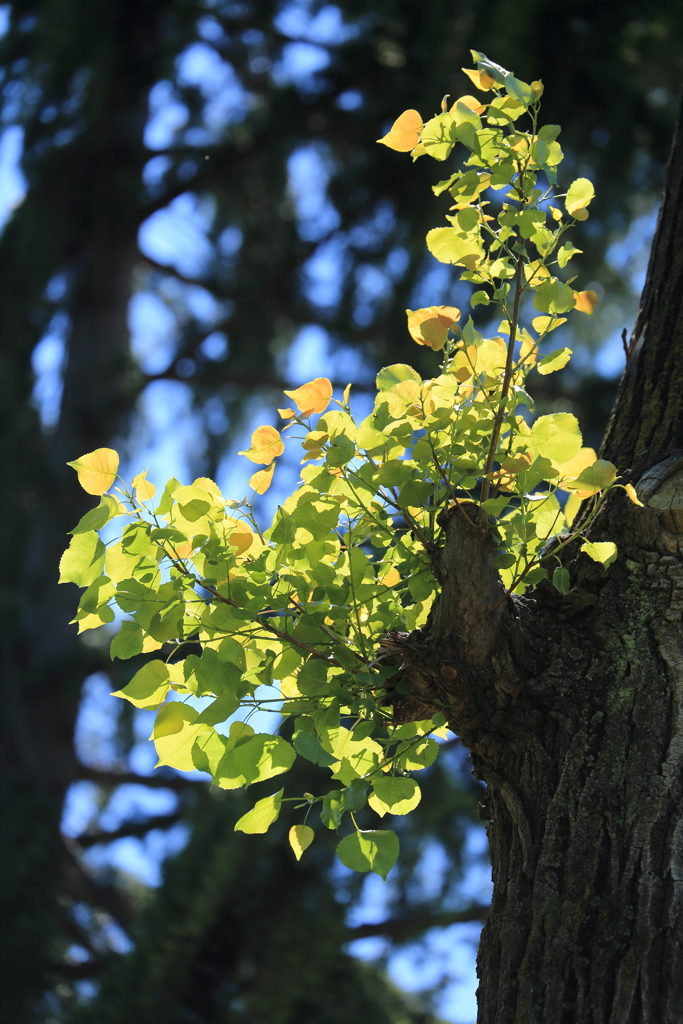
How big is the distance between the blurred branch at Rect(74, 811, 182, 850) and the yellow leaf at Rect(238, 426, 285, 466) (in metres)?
3.61

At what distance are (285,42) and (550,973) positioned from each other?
4526 millimetres

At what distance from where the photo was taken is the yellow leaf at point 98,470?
75 centimetres

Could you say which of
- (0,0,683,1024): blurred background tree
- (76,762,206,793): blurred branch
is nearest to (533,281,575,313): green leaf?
(0,0,683,1024): blurred background tree

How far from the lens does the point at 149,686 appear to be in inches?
30.1

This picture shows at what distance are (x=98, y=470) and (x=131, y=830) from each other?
383 cm

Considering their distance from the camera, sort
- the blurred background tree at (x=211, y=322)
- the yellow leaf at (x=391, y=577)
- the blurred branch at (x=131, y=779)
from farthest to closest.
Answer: the blurred branch at (x=131, y=779)
the blurred background tree at (x=211, y=322)
the yellow leaf at (x=391, y=577)

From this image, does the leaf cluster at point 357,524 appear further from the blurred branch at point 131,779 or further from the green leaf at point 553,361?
the blurred branch at point 131,779

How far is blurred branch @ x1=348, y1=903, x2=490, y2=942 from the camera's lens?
10.4 ft

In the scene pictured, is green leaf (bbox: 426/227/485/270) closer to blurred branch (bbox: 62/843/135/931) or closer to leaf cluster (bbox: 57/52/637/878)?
leaf cluster (bbox: 57/52/637/878)

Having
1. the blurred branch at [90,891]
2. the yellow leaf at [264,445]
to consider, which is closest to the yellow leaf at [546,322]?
the yellow leaf at [264,445]

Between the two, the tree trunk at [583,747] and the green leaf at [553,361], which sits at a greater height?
the green leaf at [553,361]

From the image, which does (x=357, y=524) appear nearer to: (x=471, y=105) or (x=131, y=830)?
(x=471, y=105)

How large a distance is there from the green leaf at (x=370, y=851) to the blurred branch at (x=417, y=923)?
8.87 feet

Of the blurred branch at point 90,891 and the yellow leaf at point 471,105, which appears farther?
the blurred branch at point 90,891
